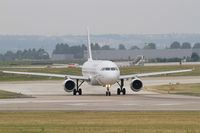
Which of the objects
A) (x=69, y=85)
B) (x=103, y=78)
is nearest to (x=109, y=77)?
(x=103, y=78)

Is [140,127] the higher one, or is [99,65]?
[99,65]

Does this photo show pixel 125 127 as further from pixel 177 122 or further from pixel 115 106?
pixel 115 106

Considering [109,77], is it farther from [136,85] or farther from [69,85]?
[69,85]

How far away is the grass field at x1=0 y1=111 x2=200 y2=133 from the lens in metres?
29.1

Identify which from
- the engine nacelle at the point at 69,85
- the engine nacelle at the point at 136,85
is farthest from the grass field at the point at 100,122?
the engine nacelle at the point at 136,85

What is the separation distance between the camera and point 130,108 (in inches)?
1754

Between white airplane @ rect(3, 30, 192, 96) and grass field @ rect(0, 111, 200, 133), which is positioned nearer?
grass field @ rect(0, 111, 200, 133)

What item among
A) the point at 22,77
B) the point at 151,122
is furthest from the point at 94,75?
the point at 22,77

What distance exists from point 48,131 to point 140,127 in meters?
4.13

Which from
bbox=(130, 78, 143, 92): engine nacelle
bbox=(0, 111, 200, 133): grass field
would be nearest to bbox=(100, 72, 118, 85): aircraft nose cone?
bbox=(130, 78, 143, 92): engine nacelle

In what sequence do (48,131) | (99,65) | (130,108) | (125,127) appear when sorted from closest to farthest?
(48,131) → (125,127) → (130,108) → (99,65)

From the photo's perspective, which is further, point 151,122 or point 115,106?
point 115,106

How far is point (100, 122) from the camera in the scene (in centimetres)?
3347

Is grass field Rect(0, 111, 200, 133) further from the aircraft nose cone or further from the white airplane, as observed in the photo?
the white airplane
